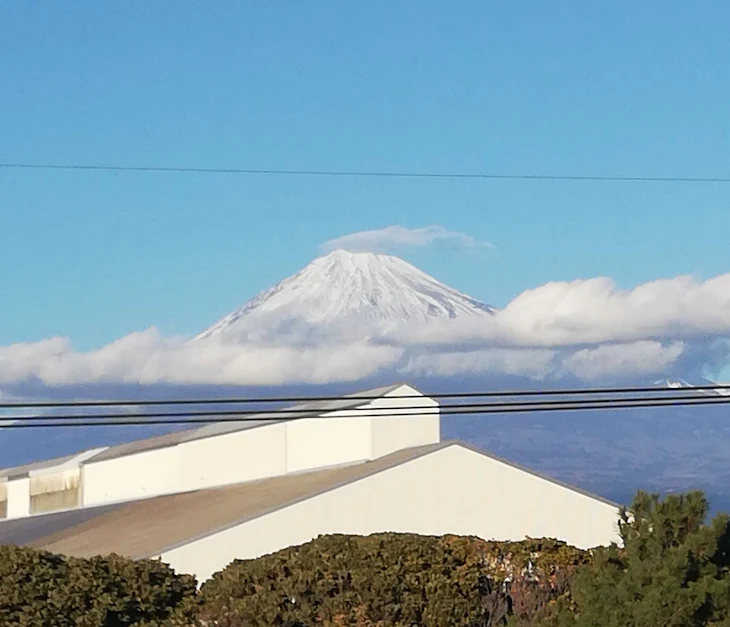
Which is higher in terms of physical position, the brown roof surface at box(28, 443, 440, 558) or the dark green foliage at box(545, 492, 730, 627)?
the brown roof surface at box(28, 443, 440, 558)

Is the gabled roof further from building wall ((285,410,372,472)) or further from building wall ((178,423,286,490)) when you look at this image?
building wall ((178,423,286,490))

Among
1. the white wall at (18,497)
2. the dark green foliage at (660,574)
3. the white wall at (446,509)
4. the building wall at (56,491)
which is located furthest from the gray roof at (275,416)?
the dark green foliage at (660,574)

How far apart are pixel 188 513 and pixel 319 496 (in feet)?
23.3

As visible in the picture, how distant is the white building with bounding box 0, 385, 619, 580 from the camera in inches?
1046

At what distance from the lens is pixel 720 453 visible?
113125mm

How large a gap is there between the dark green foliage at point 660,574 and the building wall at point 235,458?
2673 cm

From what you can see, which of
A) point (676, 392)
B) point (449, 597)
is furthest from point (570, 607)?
point (676, 392)

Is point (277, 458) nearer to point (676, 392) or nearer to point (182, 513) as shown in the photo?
point (182, 513)

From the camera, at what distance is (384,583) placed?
14.0 meters

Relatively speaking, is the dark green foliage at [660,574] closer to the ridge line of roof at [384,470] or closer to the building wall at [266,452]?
the ridge line of roof at [384,470]

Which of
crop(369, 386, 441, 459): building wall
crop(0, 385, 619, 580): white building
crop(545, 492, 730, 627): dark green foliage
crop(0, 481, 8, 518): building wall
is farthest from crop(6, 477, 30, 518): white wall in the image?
crop(545, 492, 730, 627): dark green foliage

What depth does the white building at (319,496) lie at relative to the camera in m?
26.6

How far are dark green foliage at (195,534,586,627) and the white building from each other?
394 inches

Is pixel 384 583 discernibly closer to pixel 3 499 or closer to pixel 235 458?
pixel 235 458
